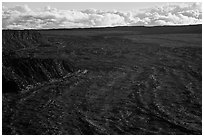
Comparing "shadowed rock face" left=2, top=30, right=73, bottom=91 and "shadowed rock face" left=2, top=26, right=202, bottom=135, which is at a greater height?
"shadowed rock face" left=2, top=30, right=73, bottom=91

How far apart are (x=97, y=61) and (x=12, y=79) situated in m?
6.84

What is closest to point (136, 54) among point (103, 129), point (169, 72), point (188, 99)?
point (169, 72)

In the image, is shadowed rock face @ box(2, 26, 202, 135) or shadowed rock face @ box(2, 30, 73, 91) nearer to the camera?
shadowed rock face @ box(2, 26, 202, 135)

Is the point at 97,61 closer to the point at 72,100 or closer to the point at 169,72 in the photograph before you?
the point at 169,72

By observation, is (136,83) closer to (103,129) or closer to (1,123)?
(103,129)

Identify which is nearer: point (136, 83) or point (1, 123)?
point (1, 123)

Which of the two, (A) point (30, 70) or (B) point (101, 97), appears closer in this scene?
(B) point (101, 97)

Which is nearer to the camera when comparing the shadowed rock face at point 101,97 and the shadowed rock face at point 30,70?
the shadowed rock face at point 101,97

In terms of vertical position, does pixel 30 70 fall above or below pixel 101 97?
above

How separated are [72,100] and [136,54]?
35.8 ft

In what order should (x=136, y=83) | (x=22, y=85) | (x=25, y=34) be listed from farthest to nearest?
(x=25, y=34) → (x=136, y=83) → (x=22, y=85)

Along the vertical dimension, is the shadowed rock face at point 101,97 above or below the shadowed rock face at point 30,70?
below

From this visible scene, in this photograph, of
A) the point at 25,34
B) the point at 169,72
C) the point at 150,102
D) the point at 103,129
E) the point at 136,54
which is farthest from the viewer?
the point at 25,34

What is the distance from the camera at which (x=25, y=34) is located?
27266 mm
